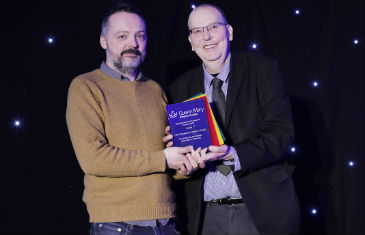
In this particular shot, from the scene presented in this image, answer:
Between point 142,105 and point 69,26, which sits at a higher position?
point 69,26

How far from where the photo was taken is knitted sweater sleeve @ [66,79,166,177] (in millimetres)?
2082

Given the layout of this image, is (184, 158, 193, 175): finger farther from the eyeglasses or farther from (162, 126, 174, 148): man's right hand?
the eyeglasses

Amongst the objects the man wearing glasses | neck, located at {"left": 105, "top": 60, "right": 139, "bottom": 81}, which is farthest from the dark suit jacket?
neck, located at {"left": 105, "top": 60, "right": 139, "bottom": 81}

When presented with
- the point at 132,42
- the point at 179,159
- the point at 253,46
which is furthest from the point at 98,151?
the point at 253,46

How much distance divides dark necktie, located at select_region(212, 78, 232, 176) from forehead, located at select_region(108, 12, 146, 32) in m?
0.55

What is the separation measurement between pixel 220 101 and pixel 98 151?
0.81 metres

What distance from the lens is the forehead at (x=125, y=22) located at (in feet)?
7.81

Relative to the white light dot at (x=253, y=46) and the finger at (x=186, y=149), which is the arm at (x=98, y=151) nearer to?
the finger at (x=186, y=149)

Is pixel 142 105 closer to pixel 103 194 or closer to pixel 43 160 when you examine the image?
pixel 103 194

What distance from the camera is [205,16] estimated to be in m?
2.58

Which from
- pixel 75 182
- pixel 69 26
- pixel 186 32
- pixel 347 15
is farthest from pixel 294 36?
pixel 75 182

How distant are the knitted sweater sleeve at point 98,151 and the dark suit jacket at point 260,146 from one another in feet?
1.48

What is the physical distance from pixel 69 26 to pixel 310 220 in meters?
2.35

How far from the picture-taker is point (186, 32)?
3.23 meters
